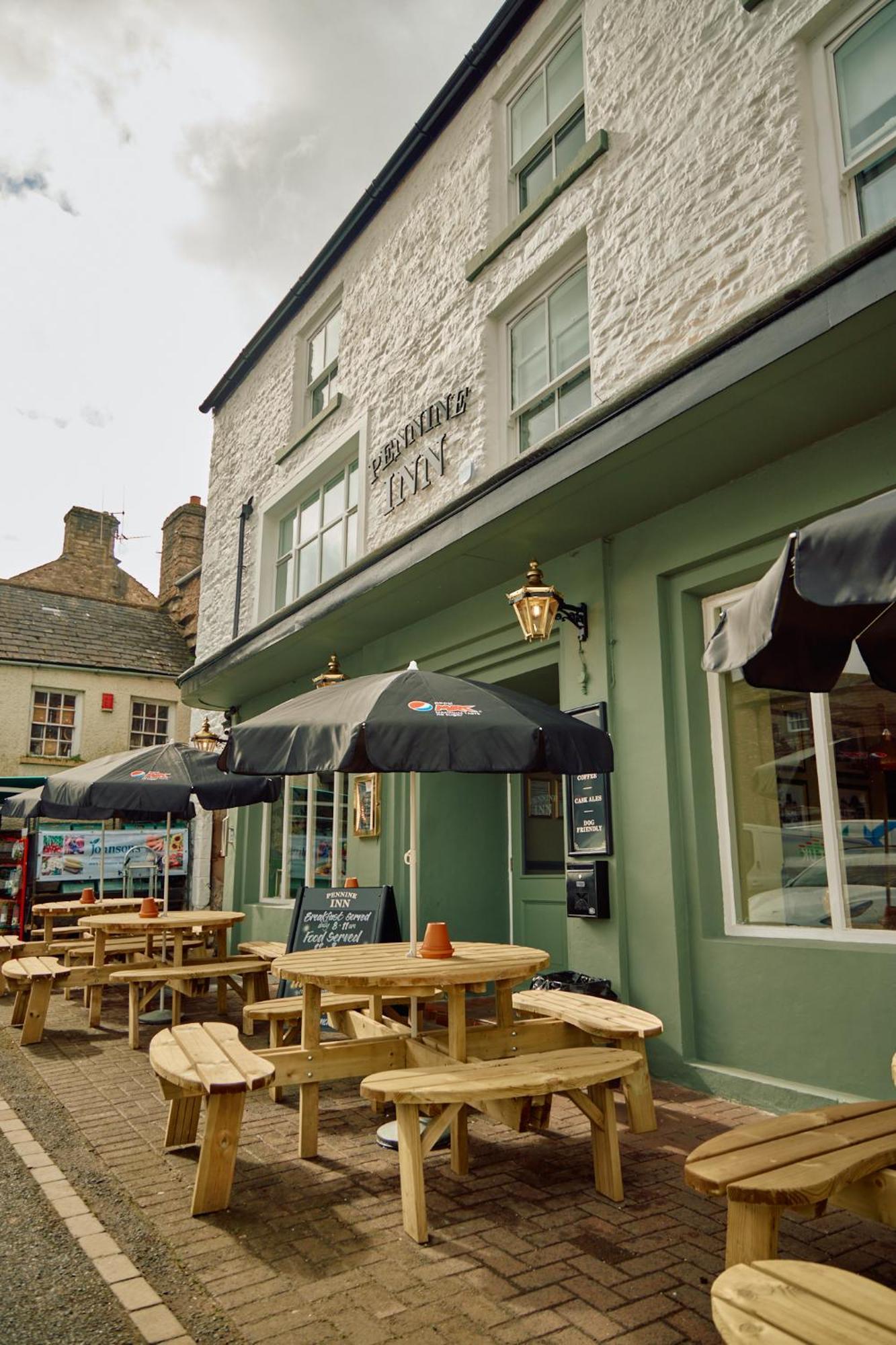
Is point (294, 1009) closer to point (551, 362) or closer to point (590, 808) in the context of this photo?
point (590, 808)

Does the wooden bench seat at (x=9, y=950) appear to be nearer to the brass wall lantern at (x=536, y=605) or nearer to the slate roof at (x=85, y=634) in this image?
the brass wall lantern at (x=536, y=605)

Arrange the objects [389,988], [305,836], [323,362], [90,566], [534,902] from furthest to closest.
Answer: [90,566]
[323,362]
[305,836]
[534,902]
[389,988]

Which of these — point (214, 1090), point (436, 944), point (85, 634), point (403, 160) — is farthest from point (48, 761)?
point (214, 1090)

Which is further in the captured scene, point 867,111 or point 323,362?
point 323,362

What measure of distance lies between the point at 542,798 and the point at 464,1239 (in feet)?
18.7

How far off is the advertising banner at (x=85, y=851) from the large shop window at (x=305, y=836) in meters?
2.54

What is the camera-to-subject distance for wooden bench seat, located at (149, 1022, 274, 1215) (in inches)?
137

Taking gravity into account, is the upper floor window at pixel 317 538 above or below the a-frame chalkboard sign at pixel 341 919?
above

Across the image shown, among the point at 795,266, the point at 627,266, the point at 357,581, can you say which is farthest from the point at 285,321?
the point at 795,266

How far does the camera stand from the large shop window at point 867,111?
5316 millimetres

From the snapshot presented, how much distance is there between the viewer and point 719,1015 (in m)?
5.39

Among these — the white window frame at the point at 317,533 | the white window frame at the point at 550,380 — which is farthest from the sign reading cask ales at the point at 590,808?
the white window frame at the point at 317,533

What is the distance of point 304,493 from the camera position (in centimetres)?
1181

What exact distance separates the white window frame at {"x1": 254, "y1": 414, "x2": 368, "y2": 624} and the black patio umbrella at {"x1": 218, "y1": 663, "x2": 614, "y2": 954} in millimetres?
4527
